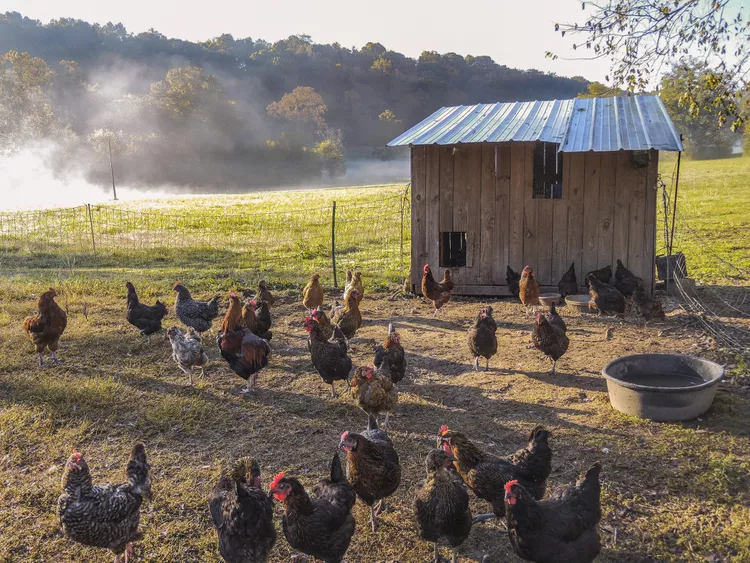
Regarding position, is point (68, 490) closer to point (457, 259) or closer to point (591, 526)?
point (591, 526)

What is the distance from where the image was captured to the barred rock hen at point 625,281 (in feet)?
34.4

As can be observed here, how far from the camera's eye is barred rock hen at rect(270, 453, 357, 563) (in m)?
3.93

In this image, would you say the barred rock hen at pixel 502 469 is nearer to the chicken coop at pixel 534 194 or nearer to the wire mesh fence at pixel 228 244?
the chicken coop at pixel 534 194

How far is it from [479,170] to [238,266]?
7583 millimetres

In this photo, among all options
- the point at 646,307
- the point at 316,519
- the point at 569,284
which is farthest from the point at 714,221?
the point at 316,519

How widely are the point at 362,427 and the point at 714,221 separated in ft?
62.7

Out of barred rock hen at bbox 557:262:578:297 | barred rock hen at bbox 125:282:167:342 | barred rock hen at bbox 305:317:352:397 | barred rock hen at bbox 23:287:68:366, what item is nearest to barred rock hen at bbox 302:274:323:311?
barred rock hen at bbox 125:282:167:342

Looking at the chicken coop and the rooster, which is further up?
the chicken coop

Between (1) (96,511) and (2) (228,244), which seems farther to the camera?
(2) (228,244)

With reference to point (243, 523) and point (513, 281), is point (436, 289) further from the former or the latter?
point (243, 523)

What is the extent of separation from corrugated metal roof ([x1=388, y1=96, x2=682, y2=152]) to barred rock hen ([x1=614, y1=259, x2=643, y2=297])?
7.64ft

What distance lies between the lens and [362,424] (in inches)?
259

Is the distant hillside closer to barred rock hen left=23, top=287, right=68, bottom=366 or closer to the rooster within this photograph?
barred rock hen left=23, top=287, right=68, bottom=366

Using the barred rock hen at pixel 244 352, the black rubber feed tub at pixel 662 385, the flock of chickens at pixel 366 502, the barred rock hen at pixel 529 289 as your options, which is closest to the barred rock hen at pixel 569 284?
the barred rock hen at pixel 529 289
